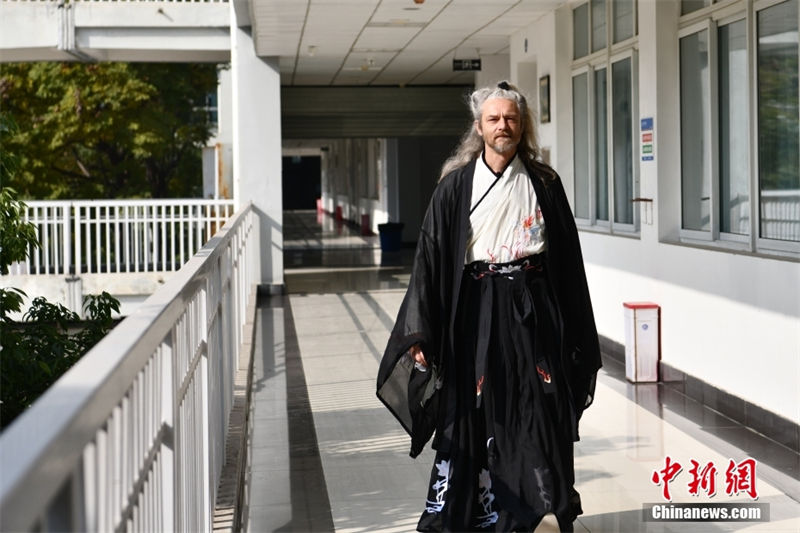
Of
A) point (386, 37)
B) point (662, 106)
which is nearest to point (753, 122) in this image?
point (662, 106)

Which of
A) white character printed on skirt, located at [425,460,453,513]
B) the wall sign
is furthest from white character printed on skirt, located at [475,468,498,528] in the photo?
the wall sign

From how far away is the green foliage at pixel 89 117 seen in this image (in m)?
23.3

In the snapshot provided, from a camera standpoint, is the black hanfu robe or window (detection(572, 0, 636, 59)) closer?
the black hanfu robe

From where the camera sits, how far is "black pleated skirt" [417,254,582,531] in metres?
3.92

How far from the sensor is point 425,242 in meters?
4.04

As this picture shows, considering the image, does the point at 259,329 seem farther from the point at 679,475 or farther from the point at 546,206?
the point at 546,206

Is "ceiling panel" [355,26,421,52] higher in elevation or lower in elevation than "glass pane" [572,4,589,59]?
higher

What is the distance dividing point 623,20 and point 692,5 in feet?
5.00

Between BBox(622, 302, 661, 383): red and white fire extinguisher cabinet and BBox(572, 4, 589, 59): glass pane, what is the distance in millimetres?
3334

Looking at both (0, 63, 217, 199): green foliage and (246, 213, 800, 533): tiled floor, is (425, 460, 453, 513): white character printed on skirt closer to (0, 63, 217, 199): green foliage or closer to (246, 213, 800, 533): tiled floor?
(246, 213, 800, 533): tiled floor

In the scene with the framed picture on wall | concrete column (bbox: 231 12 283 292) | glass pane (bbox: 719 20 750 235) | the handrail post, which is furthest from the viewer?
the handrail post

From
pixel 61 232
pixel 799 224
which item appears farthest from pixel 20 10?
pixel 799 224

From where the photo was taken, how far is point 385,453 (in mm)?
5816

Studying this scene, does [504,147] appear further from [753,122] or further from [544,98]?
[544,98]
